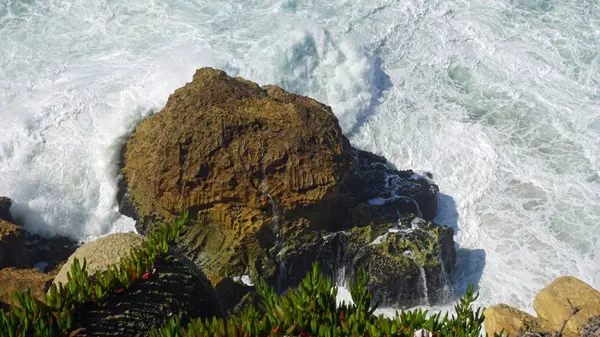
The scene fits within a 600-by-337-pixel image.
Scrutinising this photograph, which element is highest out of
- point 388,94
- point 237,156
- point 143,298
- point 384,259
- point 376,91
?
point 143,298

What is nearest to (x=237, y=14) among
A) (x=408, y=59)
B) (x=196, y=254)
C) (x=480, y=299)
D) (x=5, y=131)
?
(x=408, y=59)

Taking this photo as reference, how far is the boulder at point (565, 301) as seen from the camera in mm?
9672

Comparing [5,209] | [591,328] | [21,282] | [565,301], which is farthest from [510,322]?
[5,209]

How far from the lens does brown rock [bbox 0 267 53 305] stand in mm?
9641

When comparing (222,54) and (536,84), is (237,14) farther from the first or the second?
(536,84)

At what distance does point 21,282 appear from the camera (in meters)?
9.98

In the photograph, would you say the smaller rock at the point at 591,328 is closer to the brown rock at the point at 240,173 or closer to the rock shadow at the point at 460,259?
the rock shadow at the point at 460,259

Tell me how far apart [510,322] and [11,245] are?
796cm

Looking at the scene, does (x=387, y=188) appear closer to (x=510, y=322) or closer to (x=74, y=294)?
(x=510, y=322)

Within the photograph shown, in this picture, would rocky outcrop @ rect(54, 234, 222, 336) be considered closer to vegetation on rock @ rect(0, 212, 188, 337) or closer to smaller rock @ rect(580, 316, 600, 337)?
vegetation on rock @ rect(0, 212, 188, 337)

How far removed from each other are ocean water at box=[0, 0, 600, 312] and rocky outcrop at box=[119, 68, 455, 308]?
6.44 feet

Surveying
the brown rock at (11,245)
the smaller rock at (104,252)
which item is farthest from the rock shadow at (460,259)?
the brown rock at (11,245)

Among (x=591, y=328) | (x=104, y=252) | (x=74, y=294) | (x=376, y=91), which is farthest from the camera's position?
(x=376, y=91)

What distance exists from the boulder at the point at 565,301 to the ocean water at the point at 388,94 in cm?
257
